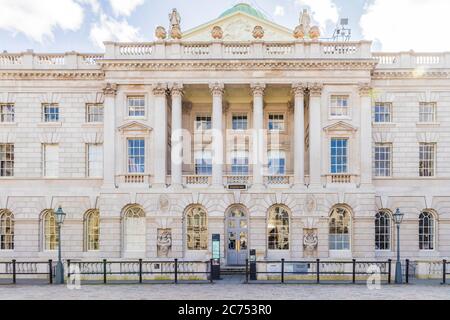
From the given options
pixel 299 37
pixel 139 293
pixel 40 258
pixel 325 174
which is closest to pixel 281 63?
pixel 299 37

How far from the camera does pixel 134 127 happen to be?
28234 mm

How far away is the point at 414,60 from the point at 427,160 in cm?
668

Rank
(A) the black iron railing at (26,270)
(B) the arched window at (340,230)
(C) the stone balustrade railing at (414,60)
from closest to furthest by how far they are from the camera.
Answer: (A) the black iron railing at (26,270) → (B) the arched window at (340,230) → (C) the stone balustrade railing at (414,60)

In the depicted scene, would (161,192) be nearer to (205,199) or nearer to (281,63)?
(205,199)

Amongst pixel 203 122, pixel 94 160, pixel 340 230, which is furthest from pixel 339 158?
pixel 94 160

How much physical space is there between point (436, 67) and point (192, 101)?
16437mm

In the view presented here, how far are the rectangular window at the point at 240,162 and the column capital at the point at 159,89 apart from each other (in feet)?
22.5

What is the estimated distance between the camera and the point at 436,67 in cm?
2872

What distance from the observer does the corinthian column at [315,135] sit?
27.6 metres

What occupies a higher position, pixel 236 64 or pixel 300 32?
pixel 300 32

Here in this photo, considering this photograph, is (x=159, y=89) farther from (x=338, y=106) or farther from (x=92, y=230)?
(x=338, y=106)

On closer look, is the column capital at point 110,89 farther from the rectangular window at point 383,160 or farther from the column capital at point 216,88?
the rectangular window at point 383,160

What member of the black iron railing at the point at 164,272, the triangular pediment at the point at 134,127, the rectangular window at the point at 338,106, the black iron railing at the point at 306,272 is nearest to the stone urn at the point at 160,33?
the triangular pediment at the point at 134,127

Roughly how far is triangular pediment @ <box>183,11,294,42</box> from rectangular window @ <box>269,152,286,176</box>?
38.1ft
